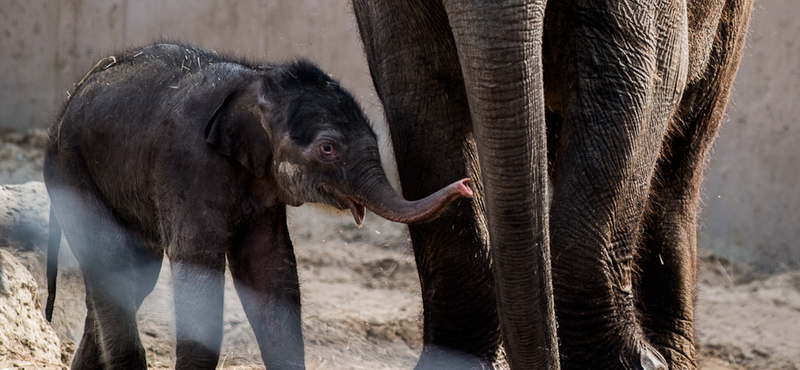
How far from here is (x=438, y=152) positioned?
3086 mm

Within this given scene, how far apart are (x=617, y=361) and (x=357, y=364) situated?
2.03m

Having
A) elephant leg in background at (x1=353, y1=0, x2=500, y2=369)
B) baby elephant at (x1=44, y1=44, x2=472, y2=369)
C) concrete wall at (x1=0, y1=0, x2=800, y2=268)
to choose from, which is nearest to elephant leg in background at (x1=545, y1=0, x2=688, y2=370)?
elephant leg in background at (x1=353, y1=0, x2=500, y2=369)

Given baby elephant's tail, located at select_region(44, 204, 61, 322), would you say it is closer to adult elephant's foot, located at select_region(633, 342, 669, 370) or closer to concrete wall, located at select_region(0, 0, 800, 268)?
adult elephant's foot, located at select_region(633, 342, 669, 370)

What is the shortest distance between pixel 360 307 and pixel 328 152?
2973 millimetres

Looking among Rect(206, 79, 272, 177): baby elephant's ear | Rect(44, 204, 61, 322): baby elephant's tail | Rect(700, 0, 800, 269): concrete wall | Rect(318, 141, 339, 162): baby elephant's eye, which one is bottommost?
Rect(44, 204, 61, 322): baby elephant's tail

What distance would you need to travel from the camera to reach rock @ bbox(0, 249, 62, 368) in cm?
358

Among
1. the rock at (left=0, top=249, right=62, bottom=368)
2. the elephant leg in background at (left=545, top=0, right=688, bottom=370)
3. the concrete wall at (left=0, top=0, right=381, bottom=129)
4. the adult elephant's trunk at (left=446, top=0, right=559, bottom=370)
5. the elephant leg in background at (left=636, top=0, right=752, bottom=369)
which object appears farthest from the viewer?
the concrete wall at (left=0, top=0, right=381, bottom=129)

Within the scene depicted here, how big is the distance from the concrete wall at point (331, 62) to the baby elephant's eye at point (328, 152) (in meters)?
3.91

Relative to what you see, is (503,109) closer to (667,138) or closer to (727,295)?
(667,138)

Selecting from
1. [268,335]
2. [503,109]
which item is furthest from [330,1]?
[503,109]

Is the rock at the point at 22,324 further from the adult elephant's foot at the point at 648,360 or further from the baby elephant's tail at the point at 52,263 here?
the adult elephant's foot at the point at 648,360

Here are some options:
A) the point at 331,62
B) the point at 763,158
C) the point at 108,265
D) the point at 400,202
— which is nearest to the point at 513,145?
the point at 400,202

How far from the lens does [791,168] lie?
6383 millimetres

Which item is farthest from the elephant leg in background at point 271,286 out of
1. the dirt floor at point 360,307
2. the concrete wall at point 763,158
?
the concrete wall at point 763,158
